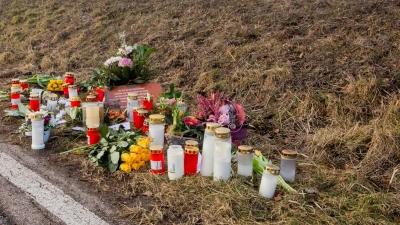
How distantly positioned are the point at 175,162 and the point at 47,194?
97 centimetres

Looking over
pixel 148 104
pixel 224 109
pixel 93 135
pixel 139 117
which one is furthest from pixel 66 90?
pixel 224 109

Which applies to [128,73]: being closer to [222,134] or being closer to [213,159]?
[213,159]

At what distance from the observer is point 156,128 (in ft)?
12.5

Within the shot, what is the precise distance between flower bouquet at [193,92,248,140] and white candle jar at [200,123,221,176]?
1.62 feet

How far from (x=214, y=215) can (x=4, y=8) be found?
11252 mm

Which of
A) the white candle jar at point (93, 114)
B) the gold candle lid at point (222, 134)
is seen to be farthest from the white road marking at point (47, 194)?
the gold candle lid at point (222, 134)

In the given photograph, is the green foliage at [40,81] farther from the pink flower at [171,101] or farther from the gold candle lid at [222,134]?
the gold candle lid at [222,134]

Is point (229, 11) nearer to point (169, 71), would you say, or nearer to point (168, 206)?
point (169, 71)

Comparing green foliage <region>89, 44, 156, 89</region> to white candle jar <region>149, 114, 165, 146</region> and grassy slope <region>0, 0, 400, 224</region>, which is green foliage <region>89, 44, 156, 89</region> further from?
white candle jar <region>149, 114, 165, 146</region>

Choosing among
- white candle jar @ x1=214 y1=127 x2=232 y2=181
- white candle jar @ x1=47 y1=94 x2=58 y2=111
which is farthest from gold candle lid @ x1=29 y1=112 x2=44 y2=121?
white candle jar @ x1=214 y1=127 x2=232 y2=181

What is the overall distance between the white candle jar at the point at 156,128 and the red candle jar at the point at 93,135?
51 cm

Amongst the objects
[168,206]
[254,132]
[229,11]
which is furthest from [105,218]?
[229,11]

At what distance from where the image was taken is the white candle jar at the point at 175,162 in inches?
129

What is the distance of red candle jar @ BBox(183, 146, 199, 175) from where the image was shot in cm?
331
